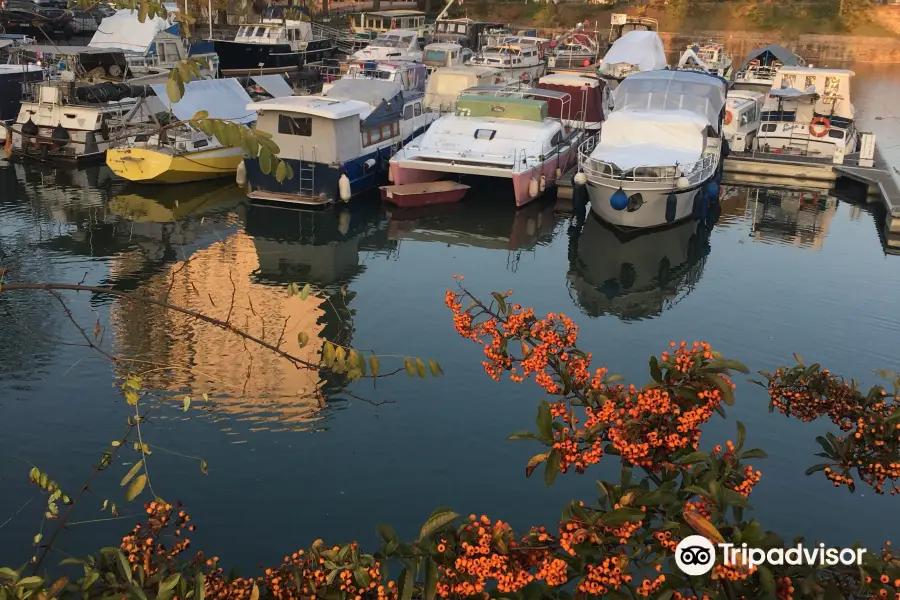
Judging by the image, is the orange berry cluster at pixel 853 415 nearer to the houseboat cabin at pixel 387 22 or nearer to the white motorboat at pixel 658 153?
the white motorboat at pixel 658 153

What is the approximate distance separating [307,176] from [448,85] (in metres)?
12.0

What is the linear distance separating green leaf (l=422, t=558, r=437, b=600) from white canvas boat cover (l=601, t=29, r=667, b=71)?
42.6 meters

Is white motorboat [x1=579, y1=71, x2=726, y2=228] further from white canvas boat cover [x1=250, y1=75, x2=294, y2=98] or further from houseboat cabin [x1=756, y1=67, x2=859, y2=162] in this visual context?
white canvas boat cover [x1=250, y1=75, x2=294, y2=98]

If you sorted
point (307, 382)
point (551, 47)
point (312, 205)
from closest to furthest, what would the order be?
point (307, 382)
point (312, 205)
point (551, 47)

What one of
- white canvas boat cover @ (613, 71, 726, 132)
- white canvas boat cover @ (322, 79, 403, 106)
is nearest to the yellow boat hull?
white canvas boat cover @ (322, 79, 403, 106)

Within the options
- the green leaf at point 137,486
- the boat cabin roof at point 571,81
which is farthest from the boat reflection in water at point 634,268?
the green leaf at point 137,486

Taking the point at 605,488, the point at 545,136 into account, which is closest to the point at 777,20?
the point at 545,136

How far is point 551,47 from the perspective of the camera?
55.9 m

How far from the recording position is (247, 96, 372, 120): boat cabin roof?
2506cm

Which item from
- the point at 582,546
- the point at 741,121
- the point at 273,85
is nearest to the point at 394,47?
the point at 273,85

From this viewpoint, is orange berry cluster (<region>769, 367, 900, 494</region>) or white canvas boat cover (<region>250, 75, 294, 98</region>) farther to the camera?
white canvas boat cover (<region>250, 75, 294, 98</region>)

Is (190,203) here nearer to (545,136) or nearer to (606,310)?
(545,136)

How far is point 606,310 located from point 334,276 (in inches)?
244

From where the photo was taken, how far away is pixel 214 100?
98.6ft
